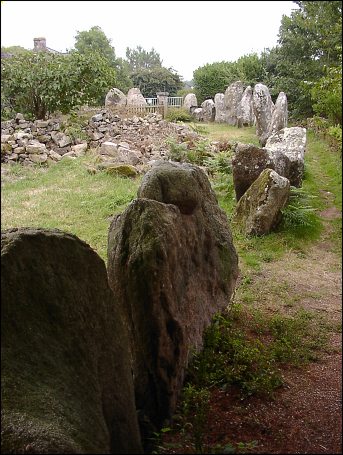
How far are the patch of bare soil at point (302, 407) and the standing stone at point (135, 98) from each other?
7.57 ft

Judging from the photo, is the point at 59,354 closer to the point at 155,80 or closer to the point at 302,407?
the point at 302,407

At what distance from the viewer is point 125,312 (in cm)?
368

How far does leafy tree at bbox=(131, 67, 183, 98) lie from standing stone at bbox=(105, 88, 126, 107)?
23 centimetres

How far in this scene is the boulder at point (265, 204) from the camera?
319 inches

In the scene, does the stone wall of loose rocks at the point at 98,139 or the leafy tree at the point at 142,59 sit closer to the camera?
the leafy tree at the point at 142,59

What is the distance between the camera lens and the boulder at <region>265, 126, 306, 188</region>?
31.3 feet

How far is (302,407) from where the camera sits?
346 cm

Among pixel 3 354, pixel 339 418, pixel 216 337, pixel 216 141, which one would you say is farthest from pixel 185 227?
pixel 216 141

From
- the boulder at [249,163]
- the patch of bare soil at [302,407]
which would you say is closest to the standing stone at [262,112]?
the boulder at [249,163]

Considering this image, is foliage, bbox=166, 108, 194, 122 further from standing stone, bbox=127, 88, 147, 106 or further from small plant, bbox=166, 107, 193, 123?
standing stone, bbox=127, 88, 147, 106

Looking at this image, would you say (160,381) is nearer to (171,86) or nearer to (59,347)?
(59,347)

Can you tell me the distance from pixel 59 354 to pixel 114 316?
55 cm

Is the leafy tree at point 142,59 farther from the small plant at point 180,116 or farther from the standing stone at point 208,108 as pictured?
the standing stone at point 208,108

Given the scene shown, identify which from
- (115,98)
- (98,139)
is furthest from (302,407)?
(98,139)
